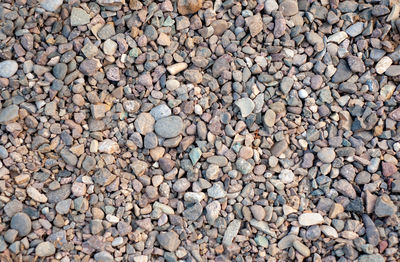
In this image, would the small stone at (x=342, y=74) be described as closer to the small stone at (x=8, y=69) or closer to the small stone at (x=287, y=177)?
the small stone at (x=287, y=177)

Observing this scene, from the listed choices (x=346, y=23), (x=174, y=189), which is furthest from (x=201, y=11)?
(x=174, y=189)

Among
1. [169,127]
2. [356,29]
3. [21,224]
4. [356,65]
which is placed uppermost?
[356,29]

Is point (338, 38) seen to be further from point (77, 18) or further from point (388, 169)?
point (77, 18)

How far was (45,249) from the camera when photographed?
2.21m

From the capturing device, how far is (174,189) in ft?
7.79

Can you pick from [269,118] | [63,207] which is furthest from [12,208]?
[269,118]

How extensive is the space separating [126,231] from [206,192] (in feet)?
1.44

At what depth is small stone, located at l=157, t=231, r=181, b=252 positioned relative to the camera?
227 cm

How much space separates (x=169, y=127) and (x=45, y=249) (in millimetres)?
829

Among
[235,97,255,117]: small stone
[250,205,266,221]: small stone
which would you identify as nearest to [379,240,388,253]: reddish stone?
[250,205,266,221]: small stone

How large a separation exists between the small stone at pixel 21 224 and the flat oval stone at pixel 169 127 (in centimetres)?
75

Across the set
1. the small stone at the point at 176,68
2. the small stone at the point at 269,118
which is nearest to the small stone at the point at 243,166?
the small stone at the point at 269,118

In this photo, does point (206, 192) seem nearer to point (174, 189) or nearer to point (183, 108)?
point (174, 189)

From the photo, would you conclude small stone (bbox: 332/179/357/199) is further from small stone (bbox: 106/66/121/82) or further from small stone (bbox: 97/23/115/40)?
small stone (bbox: 97/23/115/40)
